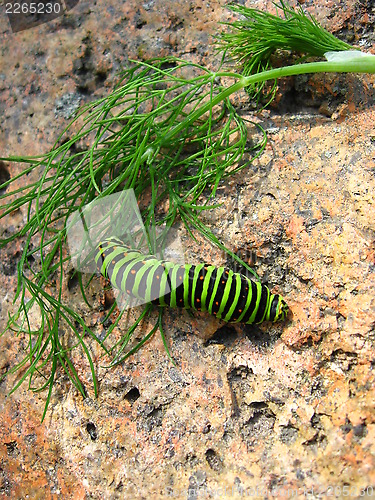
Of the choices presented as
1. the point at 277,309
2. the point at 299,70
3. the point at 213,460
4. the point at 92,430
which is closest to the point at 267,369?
the point at 277,309

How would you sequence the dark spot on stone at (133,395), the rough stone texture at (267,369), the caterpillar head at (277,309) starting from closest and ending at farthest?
the rough stone texture at (267,369), the caterpillar head at (277,309), the dark spot on stone at (133,395)

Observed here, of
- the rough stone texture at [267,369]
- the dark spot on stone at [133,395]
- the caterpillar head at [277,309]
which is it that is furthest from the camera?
the dark spot on stone at [133,395]

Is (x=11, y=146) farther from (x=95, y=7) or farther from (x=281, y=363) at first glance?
(x=281, y=363)

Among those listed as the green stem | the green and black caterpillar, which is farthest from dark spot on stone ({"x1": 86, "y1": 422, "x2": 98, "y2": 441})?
the green stem

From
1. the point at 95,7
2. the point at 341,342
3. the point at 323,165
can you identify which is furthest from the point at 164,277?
the point at 95,7

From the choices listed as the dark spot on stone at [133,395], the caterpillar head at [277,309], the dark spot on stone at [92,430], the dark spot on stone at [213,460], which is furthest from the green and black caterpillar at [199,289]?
the dark spot on stone at [92,430]

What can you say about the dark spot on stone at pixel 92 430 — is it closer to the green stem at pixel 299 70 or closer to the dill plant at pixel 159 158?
the dill plant at pixel 159 158

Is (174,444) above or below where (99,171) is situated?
below

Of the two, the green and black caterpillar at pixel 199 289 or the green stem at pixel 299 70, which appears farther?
the green stem at pixel 299 70

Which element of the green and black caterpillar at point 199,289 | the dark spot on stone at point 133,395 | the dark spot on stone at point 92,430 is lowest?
the dark spot on stone at point 92,430
